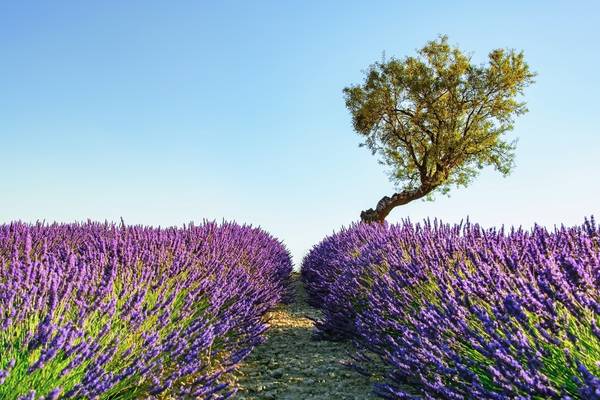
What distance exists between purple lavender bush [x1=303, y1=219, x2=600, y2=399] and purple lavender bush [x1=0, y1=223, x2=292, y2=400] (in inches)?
34.7

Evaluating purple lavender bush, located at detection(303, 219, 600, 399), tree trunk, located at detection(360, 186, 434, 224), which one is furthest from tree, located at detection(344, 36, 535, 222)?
purple lavender bush, located at detection(303, 219, 600, 399)

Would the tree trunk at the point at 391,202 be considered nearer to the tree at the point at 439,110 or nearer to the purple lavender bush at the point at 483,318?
the tree at the point at 439,110

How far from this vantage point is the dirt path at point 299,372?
3.48 m

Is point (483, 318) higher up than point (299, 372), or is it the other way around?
point (299, 372)

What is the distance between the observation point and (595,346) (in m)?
2.02

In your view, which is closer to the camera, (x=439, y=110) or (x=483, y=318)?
(x=483, y=318)

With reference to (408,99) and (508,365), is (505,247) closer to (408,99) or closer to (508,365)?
(508,365)

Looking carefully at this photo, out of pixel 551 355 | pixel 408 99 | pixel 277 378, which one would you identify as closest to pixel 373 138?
pixel 408 99

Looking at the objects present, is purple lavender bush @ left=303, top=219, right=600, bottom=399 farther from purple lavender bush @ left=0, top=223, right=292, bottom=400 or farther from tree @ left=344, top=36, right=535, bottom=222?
tree @ left=344, top=36, right=535, bottom=222

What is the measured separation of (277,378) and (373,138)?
51.1ft

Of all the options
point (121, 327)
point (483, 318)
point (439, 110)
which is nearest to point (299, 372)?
point (121, 327)

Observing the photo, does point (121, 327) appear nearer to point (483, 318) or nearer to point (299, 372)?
point (299, 372)

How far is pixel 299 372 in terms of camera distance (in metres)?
4.00

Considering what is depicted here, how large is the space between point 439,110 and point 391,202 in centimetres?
336
